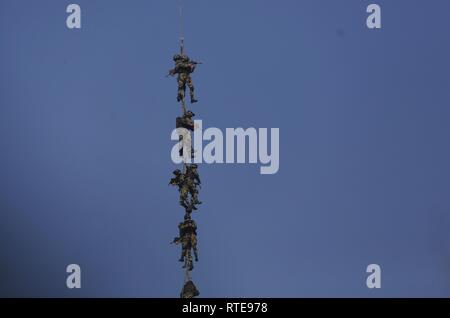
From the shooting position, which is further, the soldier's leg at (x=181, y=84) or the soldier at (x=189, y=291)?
the soldier's leg at (x=181, y=84)

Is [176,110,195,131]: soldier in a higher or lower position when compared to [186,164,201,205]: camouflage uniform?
higher

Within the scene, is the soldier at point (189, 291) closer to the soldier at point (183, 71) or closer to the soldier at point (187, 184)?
the soldier at point (187, 184)

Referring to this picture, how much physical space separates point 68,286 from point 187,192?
4.55 metres

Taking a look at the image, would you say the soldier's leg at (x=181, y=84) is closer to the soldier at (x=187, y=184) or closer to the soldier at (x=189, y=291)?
the soldier at (x=187, y=184)

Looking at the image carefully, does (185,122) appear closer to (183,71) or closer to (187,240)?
(183,71)

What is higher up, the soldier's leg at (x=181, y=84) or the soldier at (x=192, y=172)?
the soldier's leg at (x=181, y=84)

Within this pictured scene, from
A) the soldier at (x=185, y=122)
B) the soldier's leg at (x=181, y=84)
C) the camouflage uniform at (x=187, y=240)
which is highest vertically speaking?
the soldier's leg at (x=181, y=84)

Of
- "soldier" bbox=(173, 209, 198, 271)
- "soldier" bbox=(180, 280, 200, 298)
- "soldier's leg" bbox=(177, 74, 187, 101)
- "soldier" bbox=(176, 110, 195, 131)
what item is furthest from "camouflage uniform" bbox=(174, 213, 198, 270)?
"soldier's leg" bbox=(177, 74, 187, 101)

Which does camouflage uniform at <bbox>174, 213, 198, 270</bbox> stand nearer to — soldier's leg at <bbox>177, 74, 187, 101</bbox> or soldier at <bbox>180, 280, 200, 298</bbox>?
soldier at <bbox>180, 280, 200, 298</bbox>

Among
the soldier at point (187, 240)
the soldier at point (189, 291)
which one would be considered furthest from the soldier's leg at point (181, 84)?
the soldier at point (189, 291)
